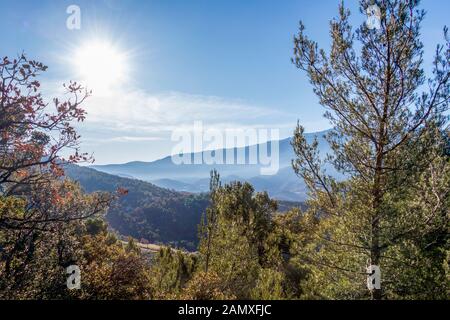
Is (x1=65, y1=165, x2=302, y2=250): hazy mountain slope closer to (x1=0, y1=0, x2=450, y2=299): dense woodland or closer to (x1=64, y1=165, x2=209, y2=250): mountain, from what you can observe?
(x1=64, y1=165, x2=209, y2=250): mountain

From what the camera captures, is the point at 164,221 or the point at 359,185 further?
the point at 164,221

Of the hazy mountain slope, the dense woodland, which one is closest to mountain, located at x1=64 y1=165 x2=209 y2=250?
the hazy mountain slope

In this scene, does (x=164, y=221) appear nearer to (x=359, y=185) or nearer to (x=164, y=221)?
(x=164, y=221)

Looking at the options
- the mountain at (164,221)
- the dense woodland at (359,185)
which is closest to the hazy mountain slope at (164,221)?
the mountain at (164,221)

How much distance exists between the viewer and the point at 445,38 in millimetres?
7887

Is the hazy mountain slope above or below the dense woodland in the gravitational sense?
below

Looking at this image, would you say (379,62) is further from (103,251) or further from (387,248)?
(103,251)

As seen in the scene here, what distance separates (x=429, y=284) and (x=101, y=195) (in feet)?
30.6

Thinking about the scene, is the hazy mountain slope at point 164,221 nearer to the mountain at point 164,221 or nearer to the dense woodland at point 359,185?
the mountain at point 164,221

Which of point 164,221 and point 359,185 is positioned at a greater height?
point 359,185

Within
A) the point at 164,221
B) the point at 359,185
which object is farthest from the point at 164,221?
the point at 359,185

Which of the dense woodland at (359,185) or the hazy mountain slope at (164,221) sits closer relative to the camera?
the dense woodland at (359,185)

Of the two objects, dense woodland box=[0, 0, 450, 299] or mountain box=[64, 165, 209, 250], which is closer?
dense woodland box=[0, 0, 450, 299]
